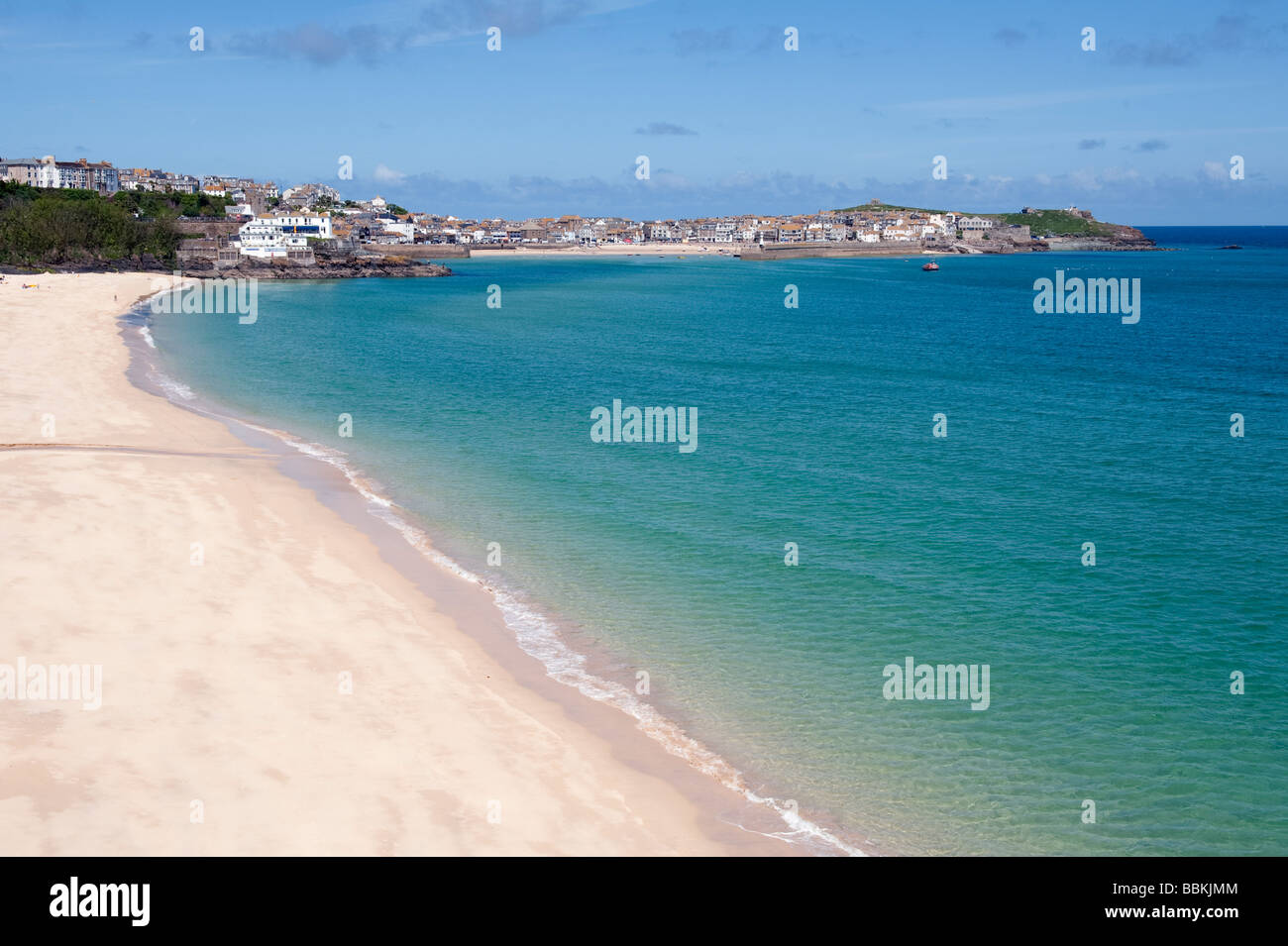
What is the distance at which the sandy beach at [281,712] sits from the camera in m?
10.7

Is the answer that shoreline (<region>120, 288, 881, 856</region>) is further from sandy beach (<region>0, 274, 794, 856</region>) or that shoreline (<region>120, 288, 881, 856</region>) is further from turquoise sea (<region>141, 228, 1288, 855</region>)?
turquoise sea (<region>141, 228, 1288, 855</region>)

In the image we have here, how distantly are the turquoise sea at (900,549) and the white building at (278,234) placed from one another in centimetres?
8486

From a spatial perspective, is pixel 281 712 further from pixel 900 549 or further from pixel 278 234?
pixel 278 234

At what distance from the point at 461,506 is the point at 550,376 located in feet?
76.4

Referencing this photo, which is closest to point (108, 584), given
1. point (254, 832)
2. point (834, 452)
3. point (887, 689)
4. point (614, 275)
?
point (254, 832)

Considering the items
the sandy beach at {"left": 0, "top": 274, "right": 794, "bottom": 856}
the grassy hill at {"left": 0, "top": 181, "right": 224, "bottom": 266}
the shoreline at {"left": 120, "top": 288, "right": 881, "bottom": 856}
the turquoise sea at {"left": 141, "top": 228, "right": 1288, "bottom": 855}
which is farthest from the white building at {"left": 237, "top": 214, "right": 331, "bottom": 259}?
the sandy beach at {"left": 0, "top": 274, "right": 794, "bottom": 856}

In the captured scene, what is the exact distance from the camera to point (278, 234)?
140000 mm

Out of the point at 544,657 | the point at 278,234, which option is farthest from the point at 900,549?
the point at 278,234

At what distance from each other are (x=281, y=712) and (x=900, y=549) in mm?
13223

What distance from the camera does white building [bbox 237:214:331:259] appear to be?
135 m

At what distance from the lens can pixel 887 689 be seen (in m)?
15.3

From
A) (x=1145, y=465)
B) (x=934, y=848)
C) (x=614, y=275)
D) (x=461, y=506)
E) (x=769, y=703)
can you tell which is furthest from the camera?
(x=614, y=275)

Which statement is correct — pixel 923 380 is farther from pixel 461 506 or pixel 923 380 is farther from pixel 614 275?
pixel 614 275

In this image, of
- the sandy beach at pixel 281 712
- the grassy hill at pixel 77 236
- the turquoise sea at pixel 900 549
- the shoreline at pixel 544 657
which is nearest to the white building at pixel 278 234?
the grassy hill at pixel 77 236
